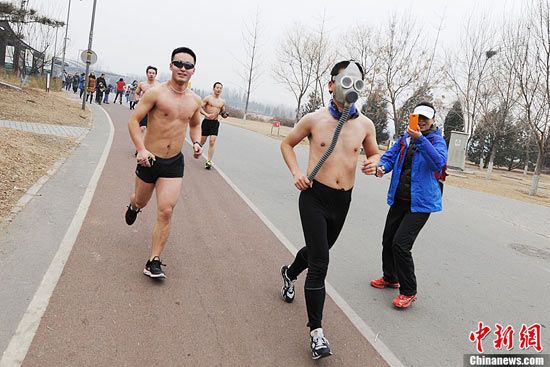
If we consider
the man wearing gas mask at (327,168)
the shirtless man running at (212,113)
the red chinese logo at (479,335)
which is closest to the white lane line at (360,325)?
the man wearing gas mask at (327,168)

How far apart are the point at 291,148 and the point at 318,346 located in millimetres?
1588

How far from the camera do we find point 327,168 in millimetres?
3670

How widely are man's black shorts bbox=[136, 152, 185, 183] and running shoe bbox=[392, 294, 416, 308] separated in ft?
7.97

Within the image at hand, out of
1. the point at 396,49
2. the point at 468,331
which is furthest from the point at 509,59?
the point at 468,331

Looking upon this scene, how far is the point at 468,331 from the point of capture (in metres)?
4.18

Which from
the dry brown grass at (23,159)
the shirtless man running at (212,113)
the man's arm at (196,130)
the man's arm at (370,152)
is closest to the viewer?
the man's arm at (370,152)

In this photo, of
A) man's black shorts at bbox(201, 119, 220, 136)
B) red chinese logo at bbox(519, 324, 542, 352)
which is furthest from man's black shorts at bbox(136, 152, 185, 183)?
man's black shorts at bbox(201, 119, 220, 136)

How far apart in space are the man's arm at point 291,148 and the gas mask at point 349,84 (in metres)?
0.35

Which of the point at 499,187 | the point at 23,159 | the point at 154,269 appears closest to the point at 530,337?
the point at 154,269

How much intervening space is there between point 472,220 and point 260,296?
6709 millimetres

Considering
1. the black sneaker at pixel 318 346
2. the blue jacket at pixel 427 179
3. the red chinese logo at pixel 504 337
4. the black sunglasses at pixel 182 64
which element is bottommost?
the red chinese logo at pixel 504 337

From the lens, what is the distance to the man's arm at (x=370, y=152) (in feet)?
12.2

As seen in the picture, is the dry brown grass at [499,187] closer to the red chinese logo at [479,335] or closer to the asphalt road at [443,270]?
the asphalt road at [443,270]

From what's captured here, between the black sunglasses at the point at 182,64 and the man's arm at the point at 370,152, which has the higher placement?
the black sunglasses at the point at 182,64
